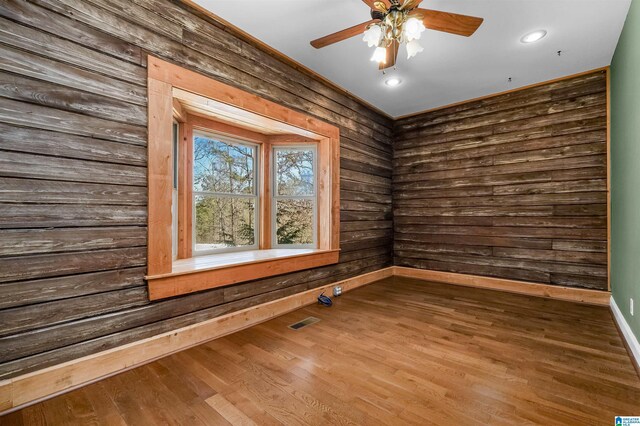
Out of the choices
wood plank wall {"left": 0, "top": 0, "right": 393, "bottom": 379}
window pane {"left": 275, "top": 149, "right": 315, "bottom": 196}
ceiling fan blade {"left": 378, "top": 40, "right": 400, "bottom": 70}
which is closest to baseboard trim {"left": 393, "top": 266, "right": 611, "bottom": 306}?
window pane {"left": 275, "top": 149, "right": 315, "bottom": 196}

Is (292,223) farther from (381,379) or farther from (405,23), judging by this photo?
(405,23)

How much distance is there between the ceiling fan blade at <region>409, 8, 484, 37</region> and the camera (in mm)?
1855

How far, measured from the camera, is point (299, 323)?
8.91 feet

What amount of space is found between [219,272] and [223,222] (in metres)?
1.43

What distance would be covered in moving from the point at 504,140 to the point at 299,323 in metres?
3.67

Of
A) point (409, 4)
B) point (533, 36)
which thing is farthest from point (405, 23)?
point (533, 36)

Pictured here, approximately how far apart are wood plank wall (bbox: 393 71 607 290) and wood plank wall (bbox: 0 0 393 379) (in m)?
3.47

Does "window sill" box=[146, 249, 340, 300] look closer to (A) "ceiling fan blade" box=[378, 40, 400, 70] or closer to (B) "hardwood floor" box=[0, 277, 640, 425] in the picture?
(B) "hardwood floor" box=[0, 277, 640, 425]

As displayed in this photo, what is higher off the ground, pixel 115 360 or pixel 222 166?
pixel 222 166

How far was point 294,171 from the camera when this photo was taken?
13.8 ft

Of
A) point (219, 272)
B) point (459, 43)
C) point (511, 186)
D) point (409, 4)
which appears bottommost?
point (219, 272)

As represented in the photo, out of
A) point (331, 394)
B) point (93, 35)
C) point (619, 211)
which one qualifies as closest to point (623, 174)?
point (619, 211)

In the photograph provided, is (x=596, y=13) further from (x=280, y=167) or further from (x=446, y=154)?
(x=280, y=167)

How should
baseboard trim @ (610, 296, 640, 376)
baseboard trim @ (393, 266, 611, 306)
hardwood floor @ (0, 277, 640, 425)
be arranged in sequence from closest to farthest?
hardwood floor @ (0, 277, 640, 425) → baseboard trim @ (610, 296, 640, 376) → baseboard trim @ (393, 266, 611, 306)
